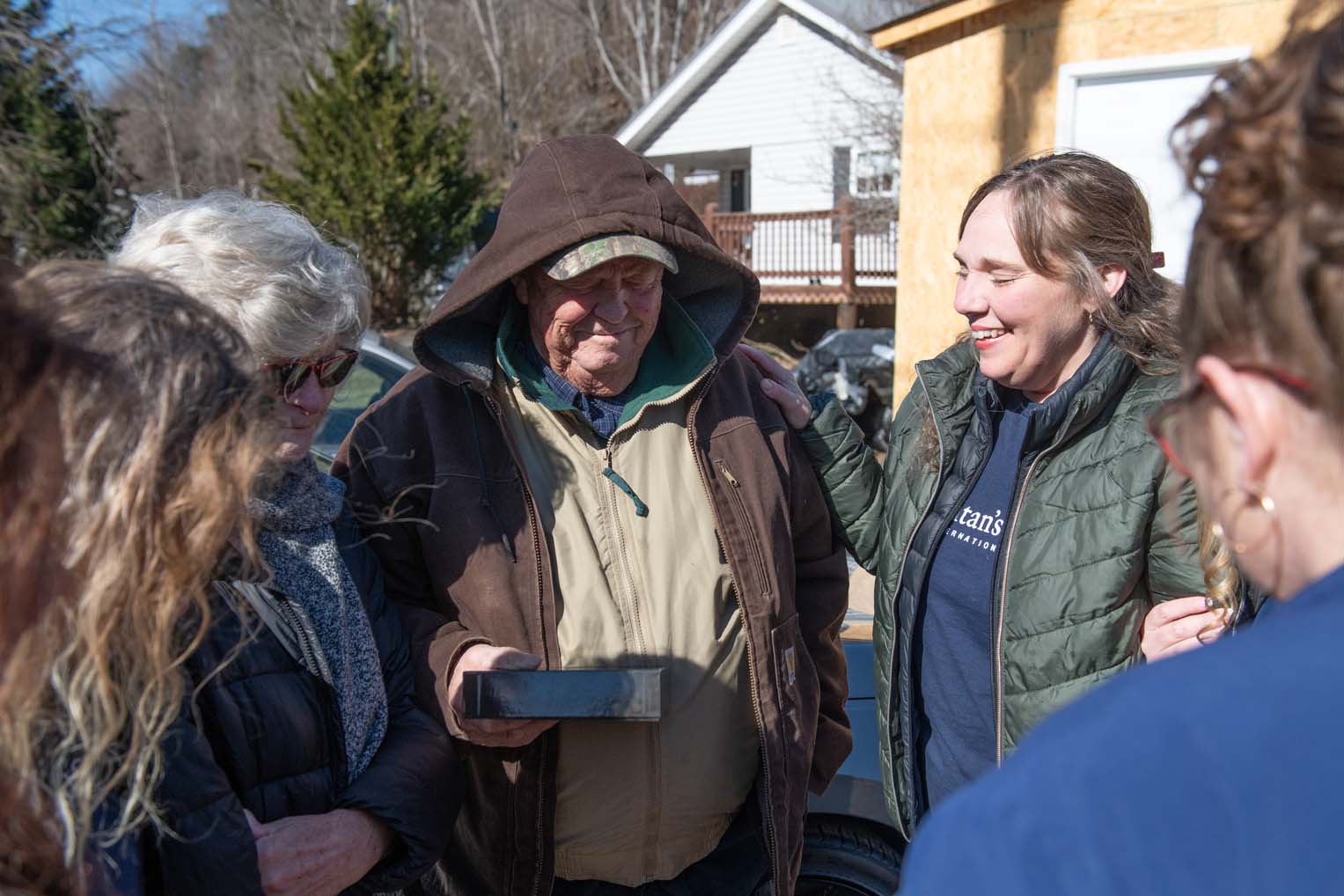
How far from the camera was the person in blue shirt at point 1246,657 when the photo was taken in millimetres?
706

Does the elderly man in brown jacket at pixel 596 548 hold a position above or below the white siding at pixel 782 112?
A: below

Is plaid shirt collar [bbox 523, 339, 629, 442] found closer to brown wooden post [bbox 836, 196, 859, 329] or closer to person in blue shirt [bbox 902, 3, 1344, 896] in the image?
person in blue shirt [bbox 902, 3, 1344, 896]

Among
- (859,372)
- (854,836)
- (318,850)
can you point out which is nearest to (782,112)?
(859,372)

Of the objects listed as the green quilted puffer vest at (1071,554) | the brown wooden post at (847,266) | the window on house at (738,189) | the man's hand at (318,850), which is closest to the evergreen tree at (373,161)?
the brown wooden post at (847,266)

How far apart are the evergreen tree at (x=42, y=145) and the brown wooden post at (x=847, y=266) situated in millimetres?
11580

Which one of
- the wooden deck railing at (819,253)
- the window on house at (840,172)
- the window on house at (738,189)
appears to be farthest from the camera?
the window on house at (738,189)

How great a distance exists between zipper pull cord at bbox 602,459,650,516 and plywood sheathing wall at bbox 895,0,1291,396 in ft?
14.5

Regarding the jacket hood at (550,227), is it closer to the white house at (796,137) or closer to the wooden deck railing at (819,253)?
the wooden deck railing at (819,253)

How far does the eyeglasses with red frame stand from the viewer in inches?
31.5

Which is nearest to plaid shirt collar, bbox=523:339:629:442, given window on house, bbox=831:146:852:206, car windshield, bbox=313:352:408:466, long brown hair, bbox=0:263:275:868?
long brown hair, bbox=0:263:275:868

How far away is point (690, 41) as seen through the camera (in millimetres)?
32656

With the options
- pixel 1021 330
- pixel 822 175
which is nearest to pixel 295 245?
pixel 1021 330

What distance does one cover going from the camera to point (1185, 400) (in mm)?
914

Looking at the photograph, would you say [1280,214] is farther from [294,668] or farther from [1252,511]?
[294,668]
